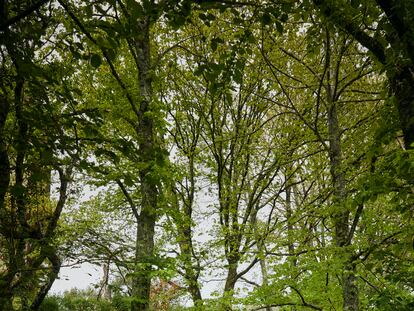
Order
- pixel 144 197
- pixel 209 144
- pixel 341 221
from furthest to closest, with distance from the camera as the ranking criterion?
pixel 209 144 → pixel 144 197 → pixel 341 221

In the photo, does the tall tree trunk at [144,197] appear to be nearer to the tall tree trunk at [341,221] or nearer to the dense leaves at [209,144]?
the dense leaves at [209,144]

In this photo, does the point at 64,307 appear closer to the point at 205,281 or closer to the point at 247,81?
the point at 205,281

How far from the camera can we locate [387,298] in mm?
3664

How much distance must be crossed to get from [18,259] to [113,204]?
333 inches

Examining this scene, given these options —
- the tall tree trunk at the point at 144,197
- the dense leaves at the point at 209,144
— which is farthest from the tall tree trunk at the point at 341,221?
the tall tree trunk at the point at 144,197

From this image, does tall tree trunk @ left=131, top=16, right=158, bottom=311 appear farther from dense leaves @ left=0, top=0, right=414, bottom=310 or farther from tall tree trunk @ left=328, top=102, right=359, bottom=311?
tall tree trunk @ left=328, top=102, right=359, bottom=311

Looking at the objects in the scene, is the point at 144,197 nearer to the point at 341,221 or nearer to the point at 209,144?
the point at 341,221

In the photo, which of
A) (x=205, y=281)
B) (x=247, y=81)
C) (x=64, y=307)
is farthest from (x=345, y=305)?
(x=64, y=307)

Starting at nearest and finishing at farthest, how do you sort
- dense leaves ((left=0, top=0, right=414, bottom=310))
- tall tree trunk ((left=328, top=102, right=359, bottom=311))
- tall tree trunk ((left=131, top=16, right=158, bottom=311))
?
dense leaves ((left=0, top=0, right=414, bottom=310)) < tall tree trunk ((left=328, top=102, right=359, bottom=311)) < tall tree trunk ((left=131, top=16, right=158, bottom=311))

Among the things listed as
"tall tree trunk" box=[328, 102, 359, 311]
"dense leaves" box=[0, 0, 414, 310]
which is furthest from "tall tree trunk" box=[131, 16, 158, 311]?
"tall tree trunk" box=[328, 102, 359, 311]

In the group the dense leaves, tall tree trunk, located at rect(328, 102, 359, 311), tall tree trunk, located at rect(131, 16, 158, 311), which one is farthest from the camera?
tall tree trunk, located at rect(131, 16, 158, 311)

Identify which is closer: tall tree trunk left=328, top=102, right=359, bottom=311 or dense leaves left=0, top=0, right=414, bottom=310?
dense leaves left=0, top=0, right=414, bottom=310

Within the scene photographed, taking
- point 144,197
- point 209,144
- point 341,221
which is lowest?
point 341,221

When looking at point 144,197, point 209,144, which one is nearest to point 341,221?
point 144,197
